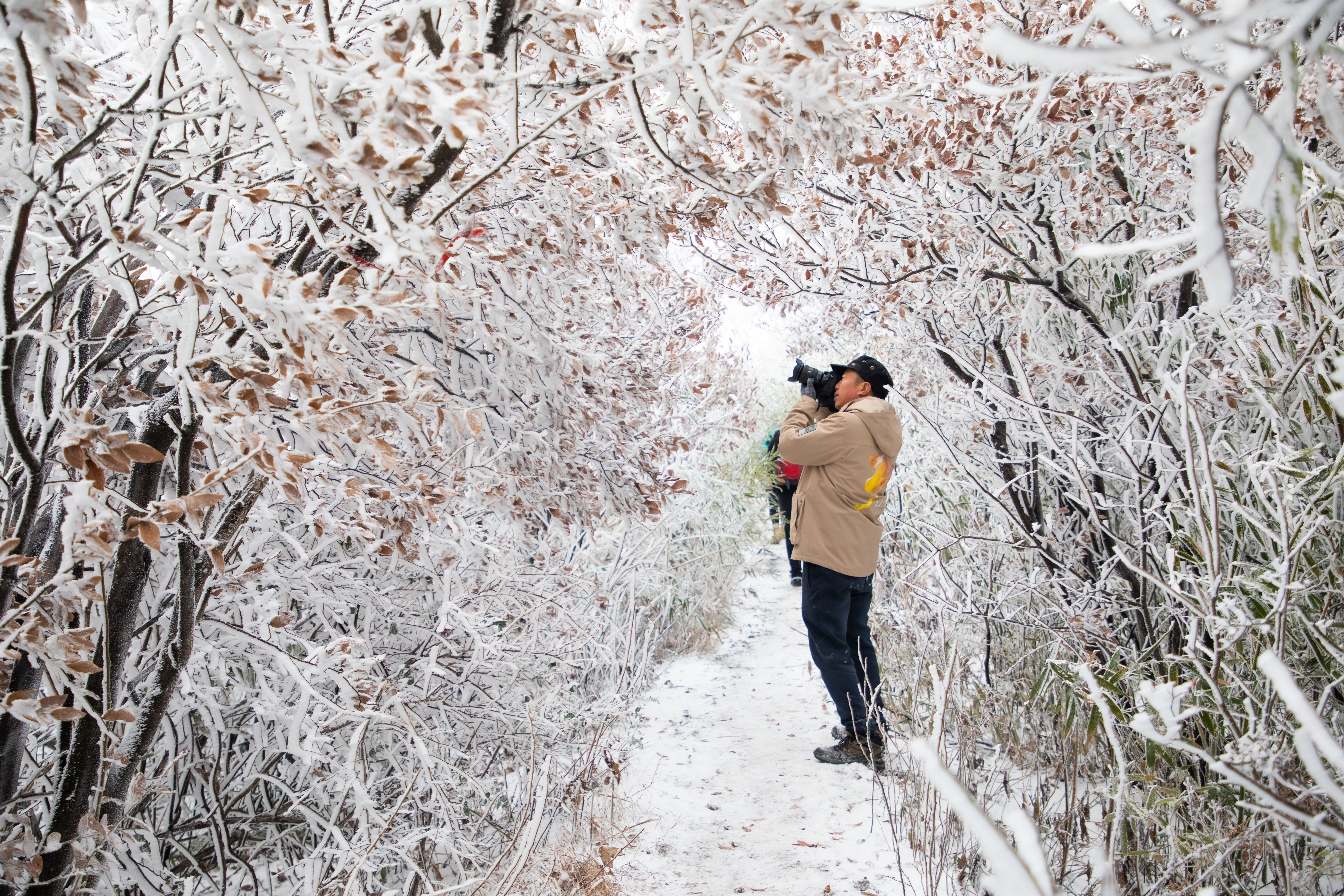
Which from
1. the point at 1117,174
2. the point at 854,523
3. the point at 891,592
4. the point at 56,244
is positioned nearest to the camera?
the point at 56,244

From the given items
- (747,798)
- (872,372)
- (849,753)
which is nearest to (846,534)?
(872,372)

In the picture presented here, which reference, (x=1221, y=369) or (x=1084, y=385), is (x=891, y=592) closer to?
(x=1084, y=385)

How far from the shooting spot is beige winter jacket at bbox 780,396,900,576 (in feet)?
10.6

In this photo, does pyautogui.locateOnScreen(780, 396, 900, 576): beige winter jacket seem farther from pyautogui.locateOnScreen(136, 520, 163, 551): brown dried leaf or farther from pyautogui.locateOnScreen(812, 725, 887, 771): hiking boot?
pyautogui.locateOnScreen(136, 520, 163, 551): brown dried leaf

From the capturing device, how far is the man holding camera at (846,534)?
3.22 m

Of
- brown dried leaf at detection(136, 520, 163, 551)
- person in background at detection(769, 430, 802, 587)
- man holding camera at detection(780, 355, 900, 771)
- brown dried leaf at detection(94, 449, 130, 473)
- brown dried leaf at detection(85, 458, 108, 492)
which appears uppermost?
person in background at detection(769, 430, 802, 587)

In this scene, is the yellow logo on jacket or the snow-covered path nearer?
the snow-covered path

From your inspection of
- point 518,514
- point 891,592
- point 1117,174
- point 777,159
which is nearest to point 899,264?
point 1117,174

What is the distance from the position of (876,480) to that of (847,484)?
0.14m

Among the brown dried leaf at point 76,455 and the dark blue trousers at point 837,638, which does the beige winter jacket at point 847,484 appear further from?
the brown dried leaf at point 76,455

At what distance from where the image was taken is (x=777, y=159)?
1.45 m

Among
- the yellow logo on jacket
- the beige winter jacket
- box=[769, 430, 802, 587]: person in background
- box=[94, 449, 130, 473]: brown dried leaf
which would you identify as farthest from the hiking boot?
box=[94, 449, 130, 473]: brown dried leaf

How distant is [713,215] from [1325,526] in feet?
5.81

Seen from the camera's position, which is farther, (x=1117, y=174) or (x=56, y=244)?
(x=1117, y=174)
